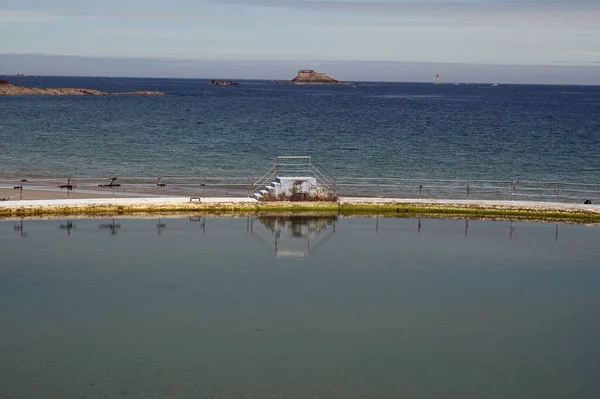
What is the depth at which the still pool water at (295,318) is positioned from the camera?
18.0 metres

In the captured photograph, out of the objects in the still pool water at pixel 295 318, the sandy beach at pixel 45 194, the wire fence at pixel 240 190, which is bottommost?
the still pool water at pixel 295 318

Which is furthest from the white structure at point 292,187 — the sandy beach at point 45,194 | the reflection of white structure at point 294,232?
the sandy beach at point 45,194

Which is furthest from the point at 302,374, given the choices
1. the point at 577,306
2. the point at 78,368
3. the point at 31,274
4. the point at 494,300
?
the point at 31,274

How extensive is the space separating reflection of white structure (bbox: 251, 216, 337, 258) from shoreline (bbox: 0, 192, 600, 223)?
1.16 m

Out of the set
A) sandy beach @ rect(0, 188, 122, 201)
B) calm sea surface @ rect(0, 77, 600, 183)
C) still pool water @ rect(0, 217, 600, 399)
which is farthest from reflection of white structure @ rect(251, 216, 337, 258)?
calm sea surface @ rect(0, 77, 600, 183)

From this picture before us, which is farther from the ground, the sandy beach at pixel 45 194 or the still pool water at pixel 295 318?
the sandy beach at pixel 45 194

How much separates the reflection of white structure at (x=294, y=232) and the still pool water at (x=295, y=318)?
6.5 inches

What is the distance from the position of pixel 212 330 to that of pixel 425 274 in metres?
9.06

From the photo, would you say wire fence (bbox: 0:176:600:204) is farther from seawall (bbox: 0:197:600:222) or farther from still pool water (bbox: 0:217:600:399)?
still pool water (bbox: 0:217:600:399)

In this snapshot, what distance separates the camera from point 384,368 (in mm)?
18766

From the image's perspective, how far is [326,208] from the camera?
123 feet

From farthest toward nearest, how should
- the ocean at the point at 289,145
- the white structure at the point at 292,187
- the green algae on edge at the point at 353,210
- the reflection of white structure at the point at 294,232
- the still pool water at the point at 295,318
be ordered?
the ocean at the point at 289,145 < the white structure at the point at 292,187 < the green algae on edge at the point at 353,210 < the reflection of white structure at the point at 294,232 < the still pool water at the point at 295,318

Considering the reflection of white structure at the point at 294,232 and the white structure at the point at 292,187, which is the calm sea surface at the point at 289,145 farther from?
the reflection of white structure at the point at 294,232

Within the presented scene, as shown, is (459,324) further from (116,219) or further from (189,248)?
(116,219)
